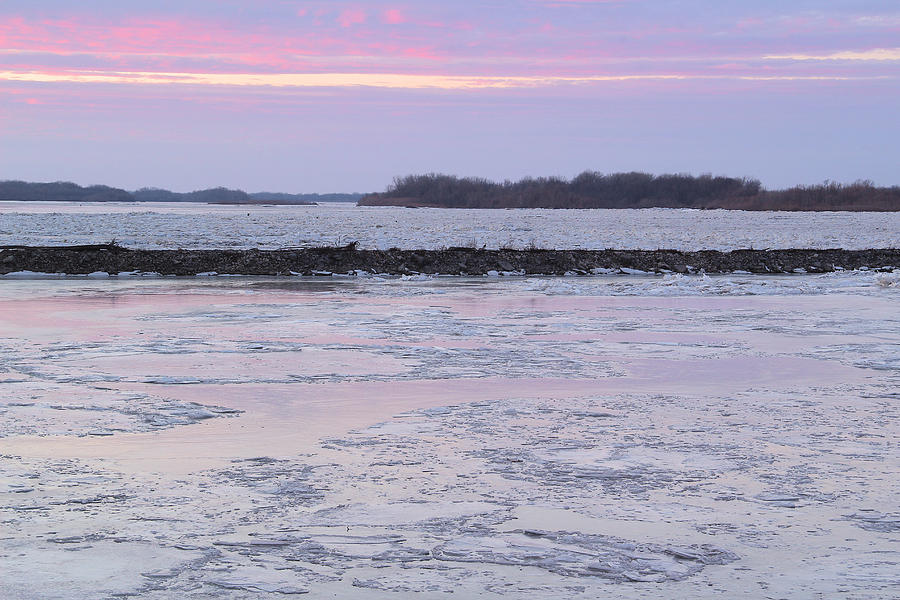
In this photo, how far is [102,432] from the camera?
5.49 meters

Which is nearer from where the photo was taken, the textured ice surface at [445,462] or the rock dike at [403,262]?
Answer: the textured ice surface at [445,462]

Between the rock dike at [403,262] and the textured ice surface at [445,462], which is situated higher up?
the rock dike at [403,262]

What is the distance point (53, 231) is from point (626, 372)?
86.1ft

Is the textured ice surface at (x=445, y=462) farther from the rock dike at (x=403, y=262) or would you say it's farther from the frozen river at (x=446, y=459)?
the rock dike at (x=403, y=262)

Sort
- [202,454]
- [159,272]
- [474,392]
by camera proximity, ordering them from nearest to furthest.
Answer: [202,454] → [474,392] → [159,272]

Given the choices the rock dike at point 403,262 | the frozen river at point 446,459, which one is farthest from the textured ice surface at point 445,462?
the rock dike at point 403,262

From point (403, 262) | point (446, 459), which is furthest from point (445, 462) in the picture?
point (403, 262)

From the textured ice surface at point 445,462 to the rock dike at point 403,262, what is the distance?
8650 mm

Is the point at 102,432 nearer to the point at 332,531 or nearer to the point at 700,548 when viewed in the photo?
the point at 332,531

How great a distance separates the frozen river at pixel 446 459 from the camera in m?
3.44

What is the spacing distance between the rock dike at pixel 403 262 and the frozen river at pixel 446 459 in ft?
25.9

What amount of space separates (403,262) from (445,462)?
14.8 m

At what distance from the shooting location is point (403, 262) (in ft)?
64.4

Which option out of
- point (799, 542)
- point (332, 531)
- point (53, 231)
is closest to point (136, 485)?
point (332, 531)
